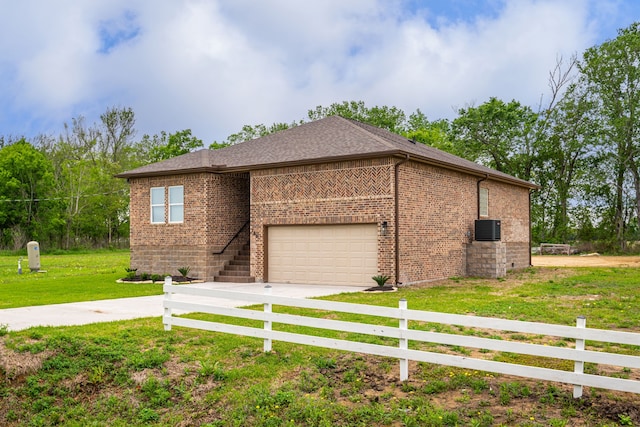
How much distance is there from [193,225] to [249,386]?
551 inches

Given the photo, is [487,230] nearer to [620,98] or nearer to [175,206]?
[175,206]

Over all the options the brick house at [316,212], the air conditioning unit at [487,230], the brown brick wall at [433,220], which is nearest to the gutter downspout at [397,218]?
the brick house at [316,212]

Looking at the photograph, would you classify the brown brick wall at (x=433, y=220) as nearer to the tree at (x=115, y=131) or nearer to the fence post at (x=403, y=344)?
the fence post at (x=403, y=344)

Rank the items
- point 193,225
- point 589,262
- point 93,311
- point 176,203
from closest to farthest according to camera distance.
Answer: point 93,311
point 193,225
point 176,203
point 589,262

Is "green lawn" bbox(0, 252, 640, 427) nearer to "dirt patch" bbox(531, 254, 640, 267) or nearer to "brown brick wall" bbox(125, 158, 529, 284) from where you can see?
"brown brick wall" bbox(125, 158, 529, 284)

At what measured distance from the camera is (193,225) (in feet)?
68.2

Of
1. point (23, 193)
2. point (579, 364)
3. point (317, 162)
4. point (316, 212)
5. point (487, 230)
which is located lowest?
point (579, 364)

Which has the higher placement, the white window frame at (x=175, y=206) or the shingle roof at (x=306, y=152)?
the shingle roof at (x=306, y=152)

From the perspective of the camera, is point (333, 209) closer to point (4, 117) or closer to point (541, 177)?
point (541, 177)

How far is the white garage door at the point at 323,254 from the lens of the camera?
17.7 meters

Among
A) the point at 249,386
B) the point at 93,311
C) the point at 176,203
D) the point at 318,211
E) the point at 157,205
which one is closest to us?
the point at 249,386

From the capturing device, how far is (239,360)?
27.3 ft

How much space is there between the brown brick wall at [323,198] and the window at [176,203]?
3.06 m

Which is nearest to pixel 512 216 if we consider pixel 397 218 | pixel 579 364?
pixel 397 218
